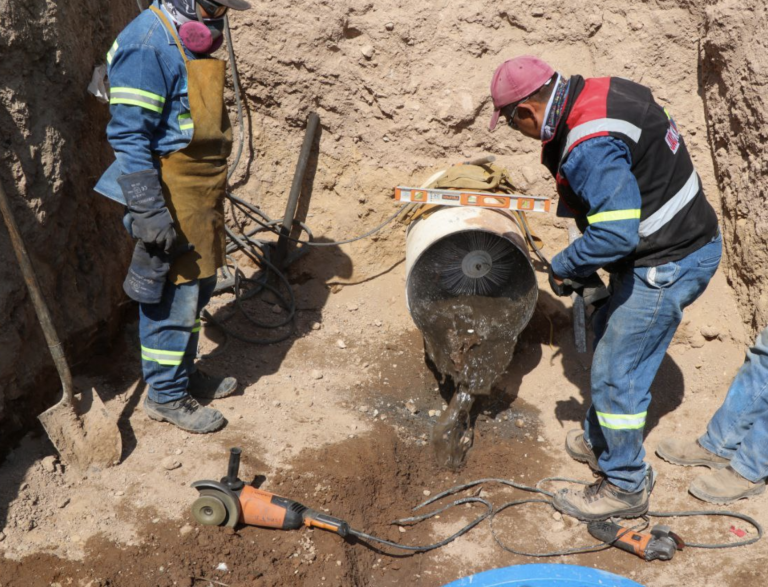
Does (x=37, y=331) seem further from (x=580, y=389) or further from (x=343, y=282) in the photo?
(x=580, y=389)

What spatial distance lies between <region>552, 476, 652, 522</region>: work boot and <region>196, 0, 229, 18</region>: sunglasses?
3122 mm

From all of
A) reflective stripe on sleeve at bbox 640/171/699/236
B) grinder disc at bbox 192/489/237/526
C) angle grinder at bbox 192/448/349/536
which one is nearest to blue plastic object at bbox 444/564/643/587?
angle grinder at bbox 192/448/349/536

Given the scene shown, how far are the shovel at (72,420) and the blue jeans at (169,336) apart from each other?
32 centimetres

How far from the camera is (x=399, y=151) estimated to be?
210 inches

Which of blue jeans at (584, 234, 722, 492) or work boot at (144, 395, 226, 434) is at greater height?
blue jeans at (584, 234, 722, 492)

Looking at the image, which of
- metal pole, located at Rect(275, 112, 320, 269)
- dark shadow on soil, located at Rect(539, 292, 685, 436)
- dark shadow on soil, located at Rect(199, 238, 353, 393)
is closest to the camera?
dark shadow on soil, located at Rect(539, 292, 685, 436)

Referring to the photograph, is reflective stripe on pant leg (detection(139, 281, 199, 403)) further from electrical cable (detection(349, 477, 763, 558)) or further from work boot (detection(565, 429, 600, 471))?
work boot (detection(565, 429, 600, 471))

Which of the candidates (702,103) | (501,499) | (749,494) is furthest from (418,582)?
(702,103)

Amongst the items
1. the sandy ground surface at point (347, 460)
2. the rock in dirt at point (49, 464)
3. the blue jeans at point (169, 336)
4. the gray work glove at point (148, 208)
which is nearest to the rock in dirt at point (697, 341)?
the sandy ground surface at point (347, 460)

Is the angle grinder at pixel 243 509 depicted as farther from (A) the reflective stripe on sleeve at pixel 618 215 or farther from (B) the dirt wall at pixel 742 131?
(B) the dirt wall at pixel 742 131

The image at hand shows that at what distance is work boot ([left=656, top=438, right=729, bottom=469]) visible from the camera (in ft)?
13.2

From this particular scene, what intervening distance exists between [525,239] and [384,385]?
1339mm

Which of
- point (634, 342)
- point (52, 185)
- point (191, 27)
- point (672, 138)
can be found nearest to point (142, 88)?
point (191, 27)

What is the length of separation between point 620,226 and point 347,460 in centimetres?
197
